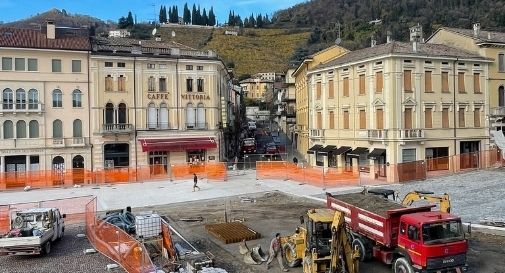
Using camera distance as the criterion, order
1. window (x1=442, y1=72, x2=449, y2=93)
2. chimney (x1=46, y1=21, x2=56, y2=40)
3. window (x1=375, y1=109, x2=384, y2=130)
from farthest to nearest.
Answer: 1. chimney (x1=46, y1=21, x2=56, y2=40)
2. window (x1=442, y1=72, x2=449, y2=93)
3. window (x1=375, y1=109, x2=384, y2=130)

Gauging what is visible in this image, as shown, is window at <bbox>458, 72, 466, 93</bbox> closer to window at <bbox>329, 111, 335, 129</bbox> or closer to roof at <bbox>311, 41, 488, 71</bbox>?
roof at <bbox>311, 41, 488, 71</bbox>

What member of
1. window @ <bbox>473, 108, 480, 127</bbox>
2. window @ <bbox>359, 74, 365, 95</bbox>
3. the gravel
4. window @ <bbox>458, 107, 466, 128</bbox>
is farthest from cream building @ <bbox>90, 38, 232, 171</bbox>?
the gravel

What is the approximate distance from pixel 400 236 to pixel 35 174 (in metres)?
34.0

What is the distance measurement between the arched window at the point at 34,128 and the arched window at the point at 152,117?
33.9 feet

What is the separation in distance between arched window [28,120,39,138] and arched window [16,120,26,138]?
0.54 metres

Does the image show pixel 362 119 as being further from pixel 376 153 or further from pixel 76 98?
pixel 76 98

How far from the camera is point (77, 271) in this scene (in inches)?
697

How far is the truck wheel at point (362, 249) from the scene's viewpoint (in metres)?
17.1

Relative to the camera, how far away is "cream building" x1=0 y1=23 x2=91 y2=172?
142ft

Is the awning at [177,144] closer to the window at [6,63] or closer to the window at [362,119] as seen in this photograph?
the window at [6,63]

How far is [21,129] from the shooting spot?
43.7 meters

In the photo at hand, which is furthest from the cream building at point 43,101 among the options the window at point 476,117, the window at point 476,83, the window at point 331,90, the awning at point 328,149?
the window at point 476,117

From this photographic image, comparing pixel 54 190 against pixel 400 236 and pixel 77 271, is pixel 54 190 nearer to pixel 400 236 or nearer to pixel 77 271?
pixel 77 271

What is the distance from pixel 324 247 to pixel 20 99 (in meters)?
37.8
